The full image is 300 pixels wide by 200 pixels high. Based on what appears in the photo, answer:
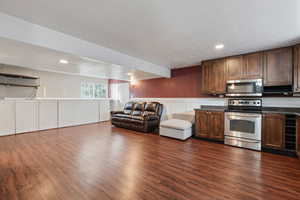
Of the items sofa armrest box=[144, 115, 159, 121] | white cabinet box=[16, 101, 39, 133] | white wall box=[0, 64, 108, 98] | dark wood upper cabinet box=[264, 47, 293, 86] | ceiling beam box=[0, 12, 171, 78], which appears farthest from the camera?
white wall box=[0, 64, 108, 98]

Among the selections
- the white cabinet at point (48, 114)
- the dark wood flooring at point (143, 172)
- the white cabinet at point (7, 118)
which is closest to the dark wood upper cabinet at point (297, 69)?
the dark wood flooring at point (143, 172)

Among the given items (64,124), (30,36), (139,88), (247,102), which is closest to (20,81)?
(64,124)

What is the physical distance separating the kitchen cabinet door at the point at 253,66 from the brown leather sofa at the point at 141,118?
2.89m

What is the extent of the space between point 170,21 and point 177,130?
8.99 feet

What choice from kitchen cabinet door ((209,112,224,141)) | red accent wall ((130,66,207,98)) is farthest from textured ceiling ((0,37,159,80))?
kitchen cabinet door ((209,112,224,141))

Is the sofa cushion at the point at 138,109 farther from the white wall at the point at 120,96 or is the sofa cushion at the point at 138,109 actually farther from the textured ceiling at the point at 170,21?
the textured ceiling at the point at 170,21

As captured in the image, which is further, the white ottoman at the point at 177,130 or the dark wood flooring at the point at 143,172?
the white ottoman at the point at 177,130

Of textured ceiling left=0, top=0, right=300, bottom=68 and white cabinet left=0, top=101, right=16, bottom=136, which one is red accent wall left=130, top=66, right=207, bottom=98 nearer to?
textured ceiling left=0, top=0, right=300, bottom=68

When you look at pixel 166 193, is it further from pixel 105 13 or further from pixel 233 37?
pixel 233 37

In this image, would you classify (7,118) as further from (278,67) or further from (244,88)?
(278,67)

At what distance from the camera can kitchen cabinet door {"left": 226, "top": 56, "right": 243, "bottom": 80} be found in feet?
11.8

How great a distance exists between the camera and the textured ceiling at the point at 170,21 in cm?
177

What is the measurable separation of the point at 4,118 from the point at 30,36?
138 inches

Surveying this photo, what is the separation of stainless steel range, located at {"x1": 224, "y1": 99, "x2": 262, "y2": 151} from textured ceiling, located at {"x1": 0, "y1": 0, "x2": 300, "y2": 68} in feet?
4.92
